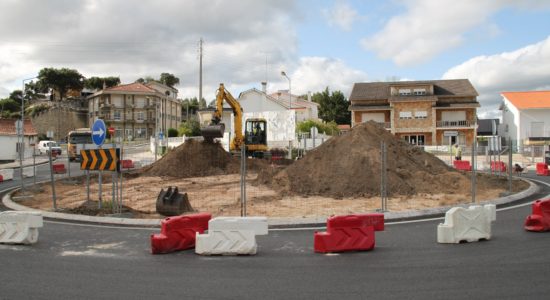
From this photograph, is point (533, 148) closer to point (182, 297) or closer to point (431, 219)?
point (431, 219)

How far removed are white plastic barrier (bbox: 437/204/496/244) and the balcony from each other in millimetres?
52248

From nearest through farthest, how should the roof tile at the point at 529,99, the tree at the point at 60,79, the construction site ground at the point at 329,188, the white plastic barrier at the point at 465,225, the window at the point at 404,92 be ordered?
the white plastic barrier at the point at 465,225 < the construction site ground at the point at 329,188 < the roof tile at the point at 529,99 < the window at the point at 404,92 < the tree at the point at 60,79

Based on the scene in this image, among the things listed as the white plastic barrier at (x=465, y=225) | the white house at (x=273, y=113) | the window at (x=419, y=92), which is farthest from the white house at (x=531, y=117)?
the white plastic barrier at (x=465, y=225)

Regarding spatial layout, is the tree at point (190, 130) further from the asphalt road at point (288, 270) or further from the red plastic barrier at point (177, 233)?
the red plastic barrier at point (177, 233)

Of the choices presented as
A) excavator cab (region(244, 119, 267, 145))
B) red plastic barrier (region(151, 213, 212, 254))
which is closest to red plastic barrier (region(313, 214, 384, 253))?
red plastic barrier (region(151, 213, 212, 254))

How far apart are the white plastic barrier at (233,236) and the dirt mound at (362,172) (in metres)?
8.93

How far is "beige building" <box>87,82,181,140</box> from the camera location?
81250 mm

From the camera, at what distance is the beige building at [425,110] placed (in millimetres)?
58319

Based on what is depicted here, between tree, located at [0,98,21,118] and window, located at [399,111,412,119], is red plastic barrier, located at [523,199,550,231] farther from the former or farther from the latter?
tree, located at [0,98,21,118]

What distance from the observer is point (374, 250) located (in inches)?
320

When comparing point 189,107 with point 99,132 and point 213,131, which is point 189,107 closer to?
point 213,131

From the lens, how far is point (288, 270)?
22.5 ft

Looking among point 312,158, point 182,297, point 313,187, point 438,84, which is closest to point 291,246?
point 182,297

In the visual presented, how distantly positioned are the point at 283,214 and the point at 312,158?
24.1ft
